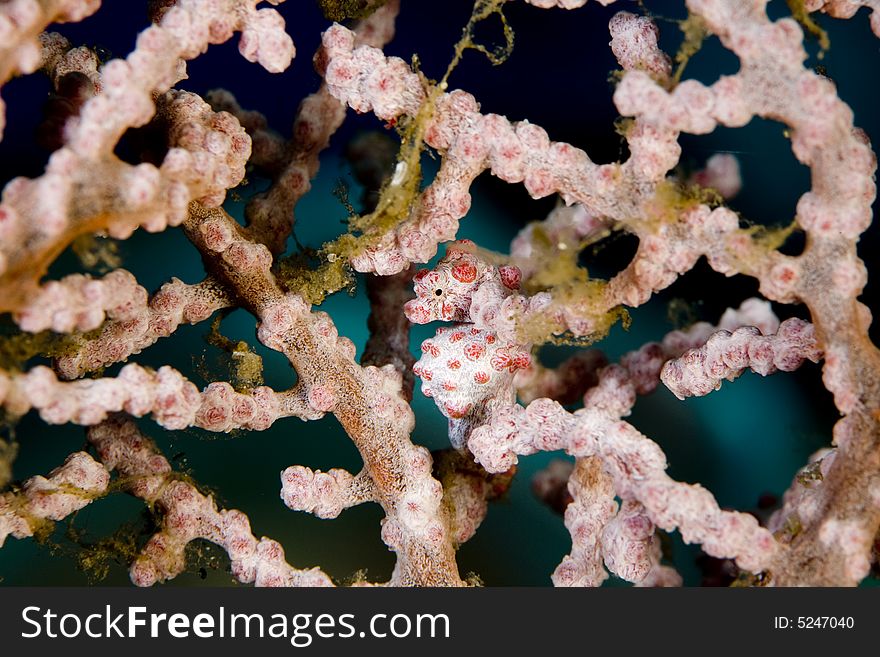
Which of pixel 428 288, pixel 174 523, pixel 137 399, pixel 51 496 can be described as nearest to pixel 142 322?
pixel 137 399

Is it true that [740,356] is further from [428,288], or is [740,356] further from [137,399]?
[137,399]

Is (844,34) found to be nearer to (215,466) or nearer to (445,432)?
(445,432)

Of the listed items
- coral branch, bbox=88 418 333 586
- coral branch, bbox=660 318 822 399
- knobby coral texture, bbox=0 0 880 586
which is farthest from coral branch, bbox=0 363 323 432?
coral branch, bbox=660 318 822 399

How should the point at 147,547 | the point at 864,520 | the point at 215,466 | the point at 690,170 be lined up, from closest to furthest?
the point at 864,520, the point at 147,547, the point at 690,170, the point at 215,466

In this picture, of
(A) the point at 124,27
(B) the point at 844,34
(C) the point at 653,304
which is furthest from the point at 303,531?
(B) the point at 844,34

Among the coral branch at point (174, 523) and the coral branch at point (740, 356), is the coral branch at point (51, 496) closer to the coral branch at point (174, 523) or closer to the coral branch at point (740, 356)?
the coral branch at point (174, 523)

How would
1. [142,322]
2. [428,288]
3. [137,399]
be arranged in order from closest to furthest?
[137,399]
[142,322]
[428,288]

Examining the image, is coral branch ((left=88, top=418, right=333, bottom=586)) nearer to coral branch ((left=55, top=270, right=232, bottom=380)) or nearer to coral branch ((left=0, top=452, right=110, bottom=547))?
coral branch ((left=0, top=452, right=110, bottom=547))

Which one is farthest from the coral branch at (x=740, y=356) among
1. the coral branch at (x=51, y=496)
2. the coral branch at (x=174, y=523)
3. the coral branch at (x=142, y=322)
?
the coral branch at (x=51, y=496)
